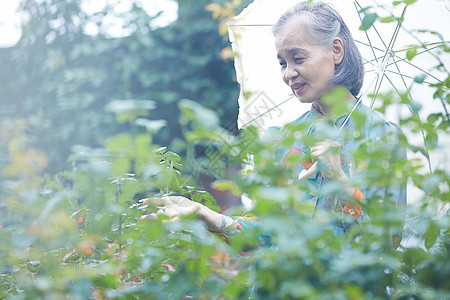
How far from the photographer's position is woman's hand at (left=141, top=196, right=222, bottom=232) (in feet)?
3.43

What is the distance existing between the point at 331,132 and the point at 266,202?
6.1 inches

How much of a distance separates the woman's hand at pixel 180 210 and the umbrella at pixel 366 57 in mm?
392

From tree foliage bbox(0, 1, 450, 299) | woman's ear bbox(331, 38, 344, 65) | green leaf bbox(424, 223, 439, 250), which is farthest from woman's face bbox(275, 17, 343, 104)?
green leaf bbox(424, 223, 439, 250)

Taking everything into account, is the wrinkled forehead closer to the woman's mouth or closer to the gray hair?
the gray hair

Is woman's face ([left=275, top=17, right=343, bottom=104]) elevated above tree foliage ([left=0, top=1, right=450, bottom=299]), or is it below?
below

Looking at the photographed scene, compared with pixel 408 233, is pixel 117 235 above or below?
below

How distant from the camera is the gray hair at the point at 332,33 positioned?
1.81m

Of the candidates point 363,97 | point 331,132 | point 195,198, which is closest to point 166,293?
point 331,132

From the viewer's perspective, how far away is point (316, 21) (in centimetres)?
181

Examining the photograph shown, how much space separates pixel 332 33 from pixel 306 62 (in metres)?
0.15

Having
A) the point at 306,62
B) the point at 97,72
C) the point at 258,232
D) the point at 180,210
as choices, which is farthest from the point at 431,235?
the point at 97,72

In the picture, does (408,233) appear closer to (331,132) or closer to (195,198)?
(331,132)

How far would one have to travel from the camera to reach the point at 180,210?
1.28 metres

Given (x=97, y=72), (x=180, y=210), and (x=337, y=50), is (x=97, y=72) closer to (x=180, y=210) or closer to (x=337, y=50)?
(x=337, y=50)
